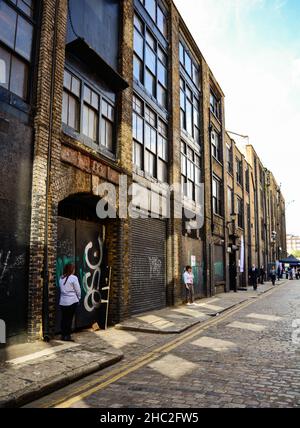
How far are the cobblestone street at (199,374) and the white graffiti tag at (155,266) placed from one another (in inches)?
177

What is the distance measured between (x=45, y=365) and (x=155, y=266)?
29.5 feet

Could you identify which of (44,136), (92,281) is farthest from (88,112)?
(92,281)

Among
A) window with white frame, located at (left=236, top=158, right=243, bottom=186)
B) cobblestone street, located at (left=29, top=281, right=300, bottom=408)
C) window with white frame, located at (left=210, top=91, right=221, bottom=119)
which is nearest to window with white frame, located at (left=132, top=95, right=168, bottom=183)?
cobblestone street, located at (left=29, top=281, right=300, bottom=408)

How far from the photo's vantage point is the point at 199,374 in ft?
20.9

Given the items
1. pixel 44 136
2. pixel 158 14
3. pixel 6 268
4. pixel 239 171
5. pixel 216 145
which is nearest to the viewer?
pixel 6 268

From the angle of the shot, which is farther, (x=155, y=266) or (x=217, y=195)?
(x=217, y=195)

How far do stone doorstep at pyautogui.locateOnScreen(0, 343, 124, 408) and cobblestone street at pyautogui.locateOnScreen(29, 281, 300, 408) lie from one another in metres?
0.15

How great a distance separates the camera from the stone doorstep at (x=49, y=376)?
5084mm

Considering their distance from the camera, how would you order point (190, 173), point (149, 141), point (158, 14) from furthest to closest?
point (190, 173) → point (158, 14) → point (149, 141)

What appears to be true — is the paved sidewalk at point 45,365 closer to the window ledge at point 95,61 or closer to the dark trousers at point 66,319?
the dark trousers at point 66,319

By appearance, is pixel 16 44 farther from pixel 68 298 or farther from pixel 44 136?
pixel 68 298

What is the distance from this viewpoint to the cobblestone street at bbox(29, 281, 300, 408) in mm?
5113

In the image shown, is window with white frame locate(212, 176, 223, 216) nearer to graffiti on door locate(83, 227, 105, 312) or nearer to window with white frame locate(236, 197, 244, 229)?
window with white frame locate(236, 197, 244, 229)
